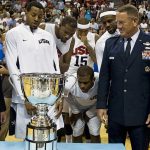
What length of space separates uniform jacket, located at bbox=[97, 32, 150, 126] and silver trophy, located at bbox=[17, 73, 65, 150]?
0.95 meters

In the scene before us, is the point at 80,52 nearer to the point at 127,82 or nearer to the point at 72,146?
the point at 127,82

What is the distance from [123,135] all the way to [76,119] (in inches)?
44.6

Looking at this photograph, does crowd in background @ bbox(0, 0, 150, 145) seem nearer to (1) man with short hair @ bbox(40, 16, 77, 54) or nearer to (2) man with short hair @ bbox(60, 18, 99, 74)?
(2) man with short hair @ bbox(60, 18, 99, 74)

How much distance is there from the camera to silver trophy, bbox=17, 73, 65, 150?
2.27 meters

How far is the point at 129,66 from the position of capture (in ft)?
10.5

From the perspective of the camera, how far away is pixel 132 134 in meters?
3.34

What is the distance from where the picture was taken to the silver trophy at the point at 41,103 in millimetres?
2270

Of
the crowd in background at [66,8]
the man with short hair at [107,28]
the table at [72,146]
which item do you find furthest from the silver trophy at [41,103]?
the crowd in background at [66,8]

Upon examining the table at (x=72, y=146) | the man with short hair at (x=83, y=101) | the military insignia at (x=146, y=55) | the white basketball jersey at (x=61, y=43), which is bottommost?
the man with short hair at (x=83, y=101)

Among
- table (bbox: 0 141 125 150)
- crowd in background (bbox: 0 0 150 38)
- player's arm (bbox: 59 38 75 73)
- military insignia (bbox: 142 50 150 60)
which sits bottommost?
crowd in background (bbox: 0 0 150 38)

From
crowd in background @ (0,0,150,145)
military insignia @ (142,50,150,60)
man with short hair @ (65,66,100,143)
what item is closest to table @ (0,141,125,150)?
military insignia @ (142,50,150,60)

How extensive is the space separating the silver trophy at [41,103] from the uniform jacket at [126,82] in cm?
95

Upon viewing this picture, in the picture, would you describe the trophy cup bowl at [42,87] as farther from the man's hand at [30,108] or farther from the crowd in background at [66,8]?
the crowd in background at [66,8]

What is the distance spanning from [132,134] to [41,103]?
1195 millimetres
